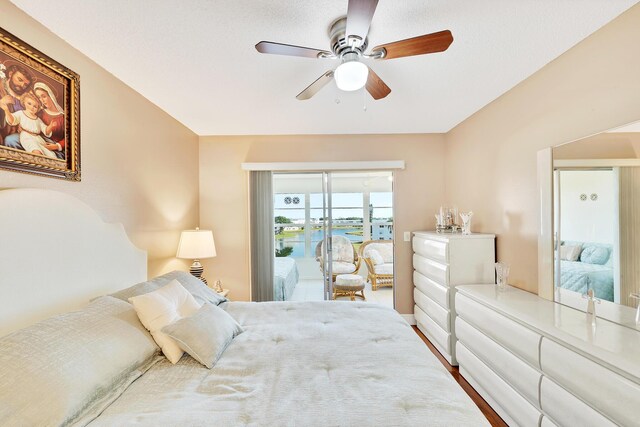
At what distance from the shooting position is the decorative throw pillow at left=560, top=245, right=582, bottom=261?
182 centimetres

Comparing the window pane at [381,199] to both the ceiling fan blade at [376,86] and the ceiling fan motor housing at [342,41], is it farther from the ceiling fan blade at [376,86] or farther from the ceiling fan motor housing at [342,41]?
the ceiling fan motor housing at [342,41]

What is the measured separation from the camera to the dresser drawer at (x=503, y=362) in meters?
1.59

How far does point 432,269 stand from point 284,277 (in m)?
1.71

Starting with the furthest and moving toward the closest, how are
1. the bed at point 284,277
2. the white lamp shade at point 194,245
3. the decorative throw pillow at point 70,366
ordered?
1. the bed at point 284,277
2. the white lamp shade at point 194,245
3. the decorative throw pillow at point 70,366

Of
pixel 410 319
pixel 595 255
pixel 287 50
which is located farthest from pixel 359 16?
pixel 410 319

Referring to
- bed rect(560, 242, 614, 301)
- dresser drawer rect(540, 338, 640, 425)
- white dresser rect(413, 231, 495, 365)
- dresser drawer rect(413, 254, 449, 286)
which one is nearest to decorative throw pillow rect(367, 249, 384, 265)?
dresser drawer rect(413, 254, 449, 286)

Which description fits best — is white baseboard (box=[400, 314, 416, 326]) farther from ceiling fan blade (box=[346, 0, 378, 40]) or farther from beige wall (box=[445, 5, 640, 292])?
ceiling fan blade (box=[346, 0, 378, 40])

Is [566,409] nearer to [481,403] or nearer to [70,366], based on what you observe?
[481,403]

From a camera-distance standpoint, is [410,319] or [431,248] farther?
[410,319]

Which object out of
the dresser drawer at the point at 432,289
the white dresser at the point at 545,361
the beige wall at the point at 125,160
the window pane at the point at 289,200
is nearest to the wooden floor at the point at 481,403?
the white dresser at the point at 545,361

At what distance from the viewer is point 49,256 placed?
1.49 m

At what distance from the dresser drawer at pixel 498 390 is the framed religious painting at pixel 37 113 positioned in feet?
9.69

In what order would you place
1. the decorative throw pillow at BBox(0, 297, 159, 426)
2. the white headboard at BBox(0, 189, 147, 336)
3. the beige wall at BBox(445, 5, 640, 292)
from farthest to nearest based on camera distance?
1. the beige wall at BBox(445, 5, 640, 292)
2. the white headboard at BBox(0, 189, 147, 336)
3. the decorative throw pillow at BBox(0, 297, 159, 426)

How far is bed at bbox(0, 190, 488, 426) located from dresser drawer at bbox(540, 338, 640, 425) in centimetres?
58
